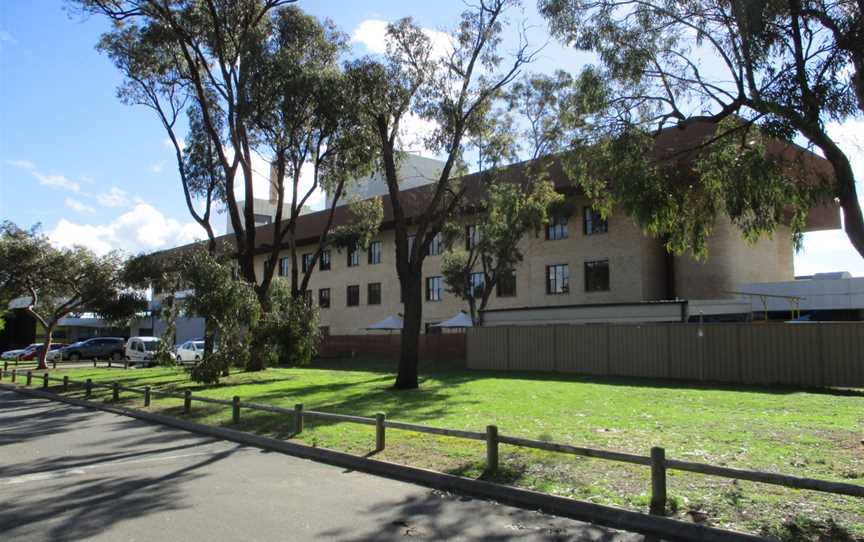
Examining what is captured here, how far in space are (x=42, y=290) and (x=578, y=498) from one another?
35650mm

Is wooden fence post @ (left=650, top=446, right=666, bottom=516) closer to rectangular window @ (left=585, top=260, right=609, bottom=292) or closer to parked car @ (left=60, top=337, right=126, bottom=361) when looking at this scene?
rectangular window @ (left=585, top=260, right=609, bottom=292)

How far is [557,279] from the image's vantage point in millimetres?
37594

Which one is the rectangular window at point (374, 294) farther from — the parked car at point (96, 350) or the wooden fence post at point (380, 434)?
the wooden fence post at point (380, 434)

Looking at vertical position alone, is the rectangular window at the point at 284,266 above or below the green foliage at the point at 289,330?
above

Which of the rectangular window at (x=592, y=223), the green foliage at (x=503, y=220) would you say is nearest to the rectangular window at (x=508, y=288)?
the green foliage at (x=503, y=220)

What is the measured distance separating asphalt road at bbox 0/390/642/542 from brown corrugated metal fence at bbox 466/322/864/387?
15.2 meters

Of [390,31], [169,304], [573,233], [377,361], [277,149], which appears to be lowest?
[377,361]

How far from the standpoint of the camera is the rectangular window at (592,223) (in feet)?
→ 117

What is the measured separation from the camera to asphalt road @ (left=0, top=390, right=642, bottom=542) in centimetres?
616

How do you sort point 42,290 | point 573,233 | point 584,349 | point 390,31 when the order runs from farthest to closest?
point 573,233 < point 42,290 < point 584,349 < point 390,31

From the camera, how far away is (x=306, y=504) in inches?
284

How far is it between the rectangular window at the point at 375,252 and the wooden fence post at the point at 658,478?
41.8m

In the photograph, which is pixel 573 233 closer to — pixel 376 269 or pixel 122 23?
pixel 376 269

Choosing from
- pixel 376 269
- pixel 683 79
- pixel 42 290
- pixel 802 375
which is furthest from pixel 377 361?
pixel 683 79
